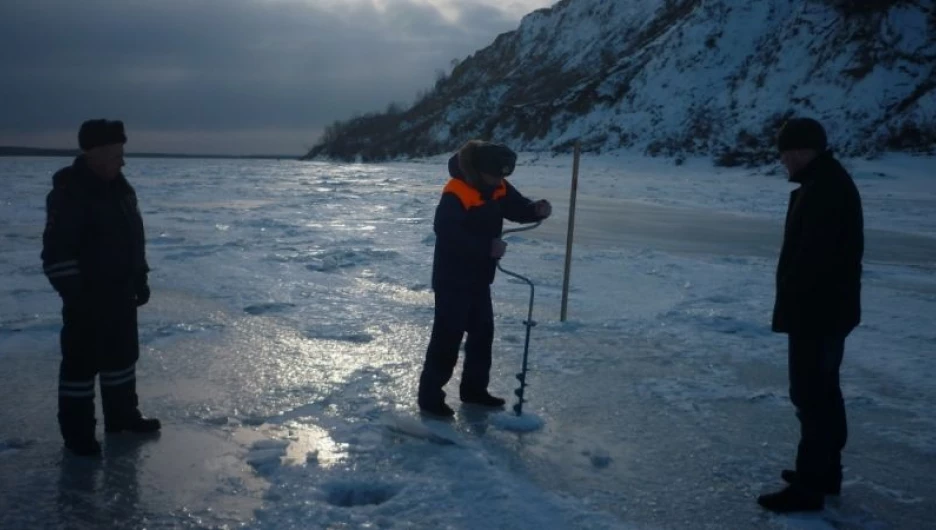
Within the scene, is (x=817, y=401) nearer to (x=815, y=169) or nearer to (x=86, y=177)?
(x=815, y=169)

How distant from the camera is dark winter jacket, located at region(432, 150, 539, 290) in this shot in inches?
173

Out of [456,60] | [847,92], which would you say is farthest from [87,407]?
[456,60]

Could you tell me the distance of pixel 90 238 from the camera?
3912 mm

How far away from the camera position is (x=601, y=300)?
8.09 metres

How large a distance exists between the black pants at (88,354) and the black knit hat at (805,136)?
3223mm

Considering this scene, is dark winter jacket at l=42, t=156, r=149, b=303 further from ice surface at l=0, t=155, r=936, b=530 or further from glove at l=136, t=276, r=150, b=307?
ice surface at l=0, t=155, r=936, b=530

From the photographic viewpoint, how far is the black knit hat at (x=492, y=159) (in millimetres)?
4375

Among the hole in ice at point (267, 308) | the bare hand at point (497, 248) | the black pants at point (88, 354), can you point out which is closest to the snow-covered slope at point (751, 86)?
the hole in ice at point (267, 308)

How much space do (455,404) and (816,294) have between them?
218 cm

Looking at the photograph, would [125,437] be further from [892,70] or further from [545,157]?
[545,157]

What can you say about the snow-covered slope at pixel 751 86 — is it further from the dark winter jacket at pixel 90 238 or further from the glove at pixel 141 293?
the dark winter jacket at pixel 90 238

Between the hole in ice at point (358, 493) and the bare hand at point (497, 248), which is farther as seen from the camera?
the bare hand at point (497, 248)

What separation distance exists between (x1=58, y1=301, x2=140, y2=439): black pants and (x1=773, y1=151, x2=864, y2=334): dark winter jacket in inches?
124

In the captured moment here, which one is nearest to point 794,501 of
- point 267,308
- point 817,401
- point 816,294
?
point 817,401
